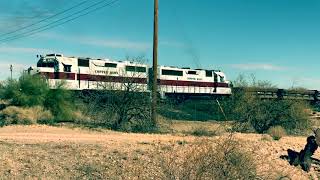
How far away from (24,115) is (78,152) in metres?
11.8

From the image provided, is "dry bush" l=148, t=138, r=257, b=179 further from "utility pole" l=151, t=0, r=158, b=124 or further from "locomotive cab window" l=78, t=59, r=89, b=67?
"locomotive cab window" l=78, t=59, r=89, b=67

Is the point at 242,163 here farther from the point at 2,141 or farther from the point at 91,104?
the point at 91,104

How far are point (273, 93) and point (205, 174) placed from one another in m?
25.4

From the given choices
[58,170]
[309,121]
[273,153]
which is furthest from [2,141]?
[309,121]

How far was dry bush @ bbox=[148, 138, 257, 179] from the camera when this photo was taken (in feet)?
44.2

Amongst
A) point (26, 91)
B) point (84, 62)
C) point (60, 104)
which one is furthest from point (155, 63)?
point (84, 62)

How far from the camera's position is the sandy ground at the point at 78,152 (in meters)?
15.3

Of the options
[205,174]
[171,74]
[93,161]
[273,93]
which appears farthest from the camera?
[171,74]

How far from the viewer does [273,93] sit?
123 ft

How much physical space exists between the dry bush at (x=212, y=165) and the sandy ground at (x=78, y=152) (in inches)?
53.8

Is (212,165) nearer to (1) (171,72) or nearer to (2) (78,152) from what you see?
(2) (78,152)

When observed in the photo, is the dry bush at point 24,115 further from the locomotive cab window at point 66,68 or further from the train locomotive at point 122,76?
the locomotive cab window at point 66,68

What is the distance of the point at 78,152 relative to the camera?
1684 cm

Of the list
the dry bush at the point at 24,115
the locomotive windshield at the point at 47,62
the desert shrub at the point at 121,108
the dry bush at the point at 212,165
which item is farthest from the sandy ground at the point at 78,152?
the locomotive windshield at the point at 47,62
